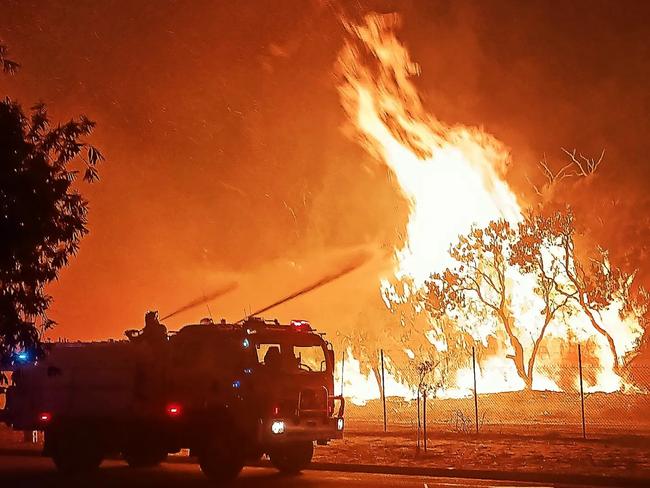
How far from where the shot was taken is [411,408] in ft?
116

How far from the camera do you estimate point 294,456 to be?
1762cm

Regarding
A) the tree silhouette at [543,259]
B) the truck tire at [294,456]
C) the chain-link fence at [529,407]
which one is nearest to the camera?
the truck tire at [294,456]

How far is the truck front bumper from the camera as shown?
15633 mm

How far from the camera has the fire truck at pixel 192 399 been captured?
15.9 meters

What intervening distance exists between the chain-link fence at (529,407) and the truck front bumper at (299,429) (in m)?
7.08

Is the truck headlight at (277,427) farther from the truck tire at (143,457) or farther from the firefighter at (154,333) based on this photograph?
the firefighter at (154,333)

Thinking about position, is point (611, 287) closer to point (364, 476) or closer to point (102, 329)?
point (364, 476)

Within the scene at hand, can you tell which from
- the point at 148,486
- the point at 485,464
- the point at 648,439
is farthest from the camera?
the point at 648,439

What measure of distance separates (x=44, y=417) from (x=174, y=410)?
125 inches

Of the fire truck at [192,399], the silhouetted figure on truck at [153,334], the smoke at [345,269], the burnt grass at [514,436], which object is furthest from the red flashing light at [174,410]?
the smoke at [345,269]

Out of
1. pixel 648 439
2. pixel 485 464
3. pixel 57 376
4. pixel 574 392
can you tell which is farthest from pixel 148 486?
pixel 574 392

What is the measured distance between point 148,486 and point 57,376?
149 inches

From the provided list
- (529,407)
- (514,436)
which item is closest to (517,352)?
(529,407)

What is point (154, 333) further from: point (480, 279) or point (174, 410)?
point (480, 279)
